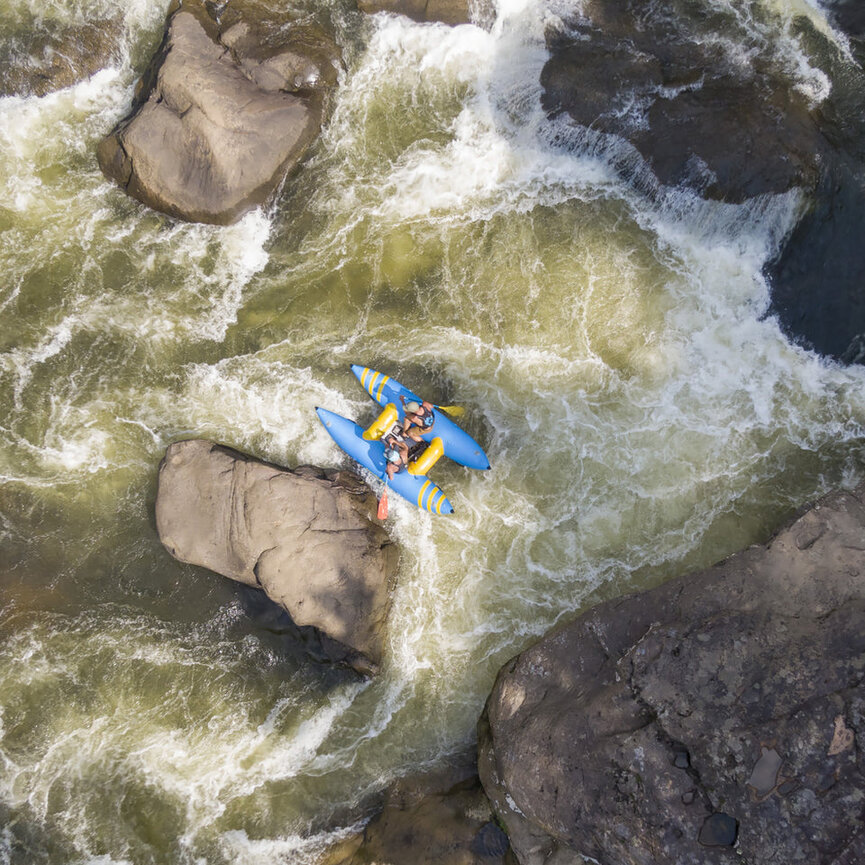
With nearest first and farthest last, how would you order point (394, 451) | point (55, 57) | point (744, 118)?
1. point (394, 451)
2. point (744, 118)
3. point (55, 57)

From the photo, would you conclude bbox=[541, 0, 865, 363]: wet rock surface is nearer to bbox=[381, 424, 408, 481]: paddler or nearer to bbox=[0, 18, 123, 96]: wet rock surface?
bbox=[381, 424, 408, 481]: paddler

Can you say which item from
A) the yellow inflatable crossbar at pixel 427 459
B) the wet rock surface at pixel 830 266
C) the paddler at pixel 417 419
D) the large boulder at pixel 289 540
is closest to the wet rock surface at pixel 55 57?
the large boulder at pixel 289 540

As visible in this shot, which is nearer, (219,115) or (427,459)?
(427,459)

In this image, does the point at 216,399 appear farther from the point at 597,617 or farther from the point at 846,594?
the point at 846,594

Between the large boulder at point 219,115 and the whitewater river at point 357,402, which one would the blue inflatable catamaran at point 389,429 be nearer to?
the whitewater river at point 357,402

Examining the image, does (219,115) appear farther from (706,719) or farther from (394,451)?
(706,719)

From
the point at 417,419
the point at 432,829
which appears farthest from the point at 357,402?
the point at 432,829
